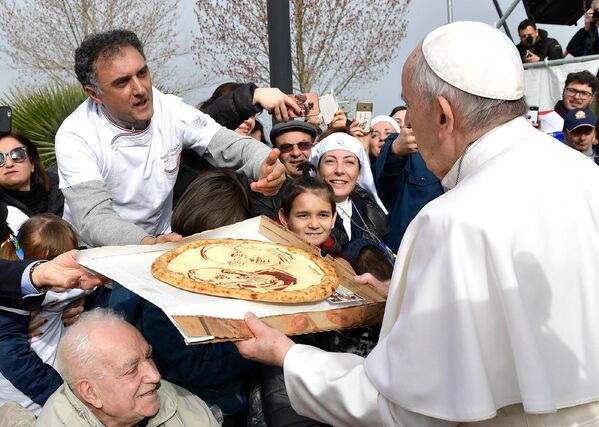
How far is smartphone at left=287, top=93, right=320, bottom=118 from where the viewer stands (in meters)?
3.55

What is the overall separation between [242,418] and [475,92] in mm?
1710

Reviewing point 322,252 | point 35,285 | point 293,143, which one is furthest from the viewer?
point 293,143

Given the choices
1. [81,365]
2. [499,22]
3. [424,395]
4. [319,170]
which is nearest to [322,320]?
[424,395]

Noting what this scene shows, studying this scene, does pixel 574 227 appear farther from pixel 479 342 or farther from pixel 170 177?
pixel 170 177

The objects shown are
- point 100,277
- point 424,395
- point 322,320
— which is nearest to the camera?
point 424,395

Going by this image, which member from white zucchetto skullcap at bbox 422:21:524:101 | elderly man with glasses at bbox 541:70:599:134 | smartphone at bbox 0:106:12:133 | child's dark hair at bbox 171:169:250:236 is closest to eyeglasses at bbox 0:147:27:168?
smartphone at bbox 0:106:12:133

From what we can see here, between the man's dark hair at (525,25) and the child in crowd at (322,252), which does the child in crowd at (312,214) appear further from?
the man's dark hair at (525,25)

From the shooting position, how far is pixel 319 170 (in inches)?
207

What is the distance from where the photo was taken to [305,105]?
3602 mm

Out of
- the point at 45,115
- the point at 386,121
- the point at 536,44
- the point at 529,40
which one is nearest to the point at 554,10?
the point at 536,44

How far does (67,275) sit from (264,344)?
2.77 feet

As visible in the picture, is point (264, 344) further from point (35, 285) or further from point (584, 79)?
point (584, 79)

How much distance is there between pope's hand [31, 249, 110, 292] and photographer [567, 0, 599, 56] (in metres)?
9.21

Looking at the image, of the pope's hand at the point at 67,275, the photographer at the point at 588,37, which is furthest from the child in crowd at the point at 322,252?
the photographer at the point at 588,37
